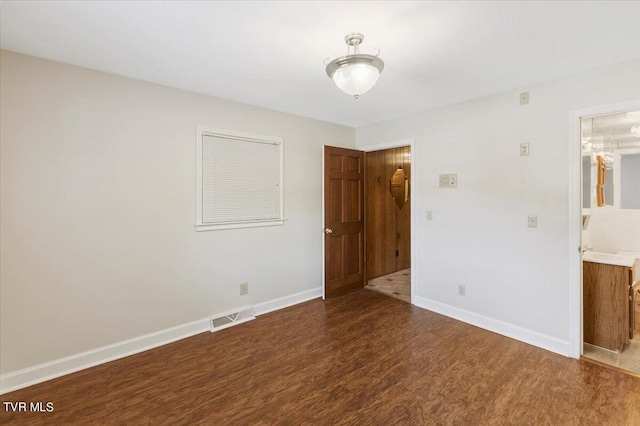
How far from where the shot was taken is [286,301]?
3.78 metres

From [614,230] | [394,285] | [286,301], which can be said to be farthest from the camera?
[394,285]

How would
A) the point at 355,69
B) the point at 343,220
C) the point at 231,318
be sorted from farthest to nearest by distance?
1. the point at 343,220
2. the point at 231,318
3. the point at 355,69

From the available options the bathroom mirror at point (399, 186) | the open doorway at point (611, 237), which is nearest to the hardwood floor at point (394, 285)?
the bathroom mirror at point (399, 186)

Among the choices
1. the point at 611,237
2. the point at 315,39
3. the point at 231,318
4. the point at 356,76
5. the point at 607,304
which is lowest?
the point at 231,318

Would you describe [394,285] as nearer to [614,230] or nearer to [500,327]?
[500,327]

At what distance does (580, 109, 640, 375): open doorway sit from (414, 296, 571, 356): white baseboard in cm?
22

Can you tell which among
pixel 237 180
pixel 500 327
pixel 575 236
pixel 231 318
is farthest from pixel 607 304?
pixel 237 180

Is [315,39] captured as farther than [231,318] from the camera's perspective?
No

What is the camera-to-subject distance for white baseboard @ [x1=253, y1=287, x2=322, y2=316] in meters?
3.54

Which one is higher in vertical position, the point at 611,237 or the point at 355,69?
the point at 355,69

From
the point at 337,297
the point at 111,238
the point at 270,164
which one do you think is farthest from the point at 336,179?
the point at 111,238

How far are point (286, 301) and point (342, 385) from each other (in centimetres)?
170

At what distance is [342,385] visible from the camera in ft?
7.19

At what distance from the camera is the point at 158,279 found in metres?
2.81
